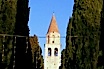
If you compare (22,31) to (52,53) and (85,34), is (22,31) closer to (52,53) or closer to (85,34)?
(85,34)

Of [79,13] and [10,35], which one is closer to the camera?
[10,35]

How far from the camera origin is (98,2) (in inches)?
920

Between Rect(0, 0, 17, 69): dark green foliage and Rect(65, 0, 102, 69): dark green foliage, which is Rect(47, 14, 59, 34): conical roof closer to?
Rect(65, 0, 102, 69): dark green foliage

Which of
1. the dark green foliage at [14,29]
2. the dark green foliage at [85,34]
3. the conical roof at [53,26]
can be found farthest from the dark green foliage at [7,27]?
the conical roof at [53,26]

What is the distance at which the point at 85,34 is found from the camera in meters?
22.9

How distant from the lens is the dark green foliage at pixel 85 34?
22.1 m

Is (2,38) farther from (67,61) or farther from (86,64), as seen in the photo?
(67,61)

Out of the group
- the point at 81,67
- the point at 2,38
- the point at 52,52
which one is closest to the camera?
the point at 2,38

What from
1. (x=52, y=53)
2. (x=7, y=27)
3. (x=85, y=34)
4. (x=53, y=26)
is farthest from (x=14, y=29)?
(x=52, y=53)

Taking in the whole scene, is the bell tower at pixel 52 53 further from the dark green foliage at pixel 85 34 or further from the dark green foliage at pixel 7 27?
the dark green foliage at pixel 7 27

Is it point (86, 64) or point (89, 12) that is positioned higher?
point (89, 12)

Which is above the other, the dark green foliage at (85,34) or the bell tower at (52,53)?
the dark green foliage at (85,34)

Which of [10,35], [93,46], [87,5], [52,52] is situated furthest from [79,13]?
[52,52]

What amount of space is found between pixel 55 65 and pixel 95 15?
181ft
